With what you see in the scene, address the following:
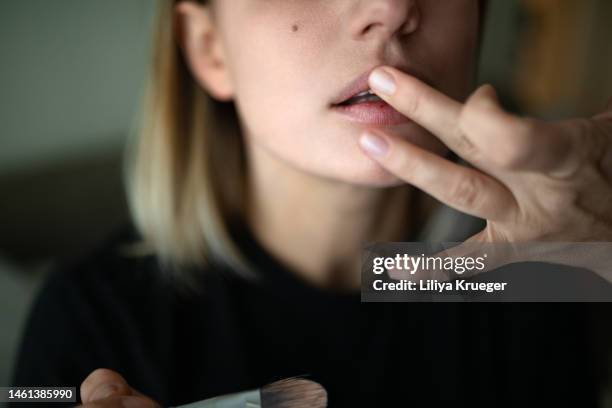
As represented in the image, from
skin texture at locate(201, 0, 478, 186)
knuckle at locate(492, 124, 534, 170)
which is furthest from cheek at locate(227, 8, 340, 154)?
knuckle at locate(492, 124, 534, 170)

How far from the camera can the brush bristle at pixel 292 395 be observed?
326 mm

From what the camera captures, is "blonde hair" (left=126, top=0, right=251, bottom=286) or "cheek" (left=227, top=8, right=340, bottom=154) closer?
"cheek" (left=227, top=8, right=340, bottom=154)

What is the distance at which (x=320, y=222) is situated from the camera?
1.74 ft

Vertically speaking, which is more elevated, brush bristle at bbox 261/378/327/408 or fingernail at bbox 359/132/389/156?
fingernail at bbox 359/132/389/156

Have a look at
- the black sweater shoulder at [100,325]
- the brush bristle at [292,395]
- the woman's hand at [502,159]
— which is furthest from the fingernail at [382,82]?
the black sweater shoulder at [100,325]

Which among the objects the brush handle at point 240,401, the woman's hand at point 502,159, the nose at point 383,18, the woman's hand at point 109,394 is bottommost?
the brush handle at point 240,401

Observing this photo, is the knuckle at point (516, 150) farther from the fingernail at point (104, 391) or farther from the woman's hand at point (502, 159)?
the fingernail at point (104, 391)

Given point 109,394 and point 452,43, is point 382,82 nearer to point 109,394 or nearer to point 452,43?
point 452,43

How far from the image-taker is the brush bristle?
1.07ft

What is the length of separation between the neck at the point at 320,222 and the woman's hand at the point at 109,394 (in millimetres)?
241

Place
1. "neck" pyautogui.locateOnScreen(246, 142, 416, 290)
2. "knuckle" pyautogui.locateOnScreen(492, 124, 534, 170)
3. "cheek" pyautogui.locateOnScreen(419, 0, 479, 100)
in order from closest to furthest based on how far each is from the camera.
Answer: "knuckle" pyautogui.locateOnScreen(492, 124, 534, 170) → "cheek" pyautogui.locateOnScreen(419, 0, 479, 100) → "neck" pyautogui.locateOnScreen(246, 142, 416, 290)

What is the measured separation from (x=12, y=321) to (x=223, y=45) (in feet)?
1.21

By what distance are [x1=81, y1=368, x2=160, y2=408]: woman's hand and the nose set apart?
26cm

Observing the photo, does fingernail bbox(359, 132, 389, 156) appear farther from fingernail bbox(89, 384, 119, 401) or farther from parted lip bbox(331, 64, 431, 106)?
fingernail bbox(89, 384, 119, 401)
